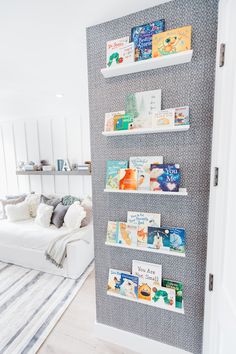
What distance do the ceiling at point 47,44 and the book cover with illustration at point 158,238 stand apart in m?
1.40

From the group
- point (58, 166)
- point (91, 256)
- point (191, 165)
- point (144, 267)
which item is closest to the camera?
point (191, 165)

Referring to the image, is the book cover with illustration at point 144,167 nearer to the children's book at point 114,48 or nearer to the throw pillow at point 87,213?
the children's book at point 114,48

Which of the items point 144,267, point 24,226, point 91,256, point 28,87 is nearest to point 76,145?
point 28,87

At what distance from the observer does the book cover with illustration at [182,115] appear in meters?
1.05

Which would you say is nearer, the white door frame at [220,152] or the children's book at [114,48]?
the white door frame at [220,152]

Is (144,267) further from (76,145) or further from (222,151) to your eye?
(76,145)

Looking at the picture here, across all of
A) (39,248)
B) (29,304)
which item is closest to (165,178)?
(29,304)

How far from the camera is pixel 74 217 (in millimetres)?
2621

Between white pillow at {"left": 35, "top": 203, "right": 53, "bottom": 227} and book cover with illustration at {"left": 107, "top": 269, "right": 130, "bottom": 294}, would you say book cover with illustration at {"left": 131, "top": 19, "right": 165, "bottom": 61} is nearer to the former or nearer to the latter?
book cover with illustration at {"left": 107, "top": 269, "right": 130, "bottom": 294}

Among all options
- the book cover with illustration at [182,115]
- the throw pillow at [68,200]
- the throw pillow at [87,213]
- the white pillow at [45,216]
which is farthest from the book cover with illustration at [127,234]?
the throw pillow at [68,200]

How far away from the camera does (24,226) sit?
272 cm

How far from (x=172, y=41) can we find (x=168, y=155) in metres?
0.65

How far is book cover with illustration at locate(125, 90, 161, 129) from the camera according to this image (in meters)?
1.12

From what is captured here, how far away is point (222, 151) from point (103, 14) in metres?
1.14
